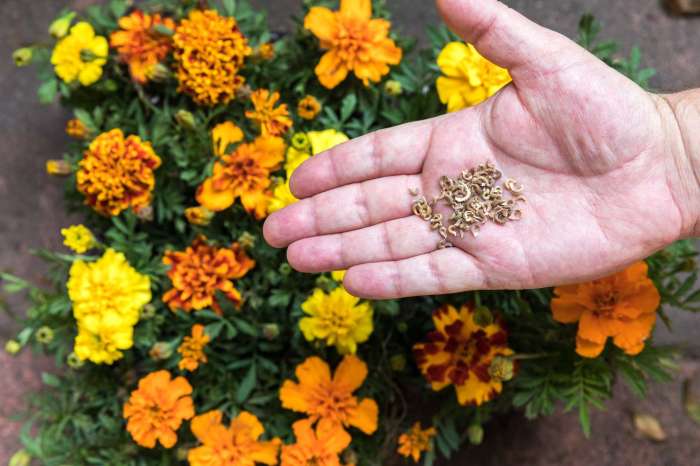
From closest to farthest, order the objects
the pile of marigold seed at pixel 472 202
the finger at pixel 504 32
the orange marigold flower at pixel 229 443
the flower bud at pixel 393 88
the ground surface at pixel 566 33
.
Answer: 1. the finger at pixel 504 32
2. the pile of marigold seed at pixel 472 202
3. the orange marigold flower at pixel 229 443
4. the flower bud at pixel 393 88
5. the ground surface at pixel 566 33

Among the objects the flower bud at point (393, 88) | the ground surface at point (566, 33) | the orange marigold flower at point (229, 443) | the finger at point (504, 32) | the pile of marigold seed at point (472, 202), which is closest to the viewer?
the finger at point (504, 32)

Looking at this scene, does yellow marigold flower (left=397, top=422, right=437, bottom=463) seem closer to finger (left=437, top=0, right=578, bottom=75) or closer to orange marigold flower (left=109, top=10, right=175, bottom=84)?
finger (left=437, top=0, right=578, bottom=75)

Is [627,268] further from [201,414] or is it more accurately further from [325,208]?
[201,414]

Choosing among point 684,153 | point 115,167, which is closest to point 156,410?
point 115,167

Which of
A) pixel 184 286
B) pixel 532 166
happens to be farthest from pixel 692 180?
pixel 184 286

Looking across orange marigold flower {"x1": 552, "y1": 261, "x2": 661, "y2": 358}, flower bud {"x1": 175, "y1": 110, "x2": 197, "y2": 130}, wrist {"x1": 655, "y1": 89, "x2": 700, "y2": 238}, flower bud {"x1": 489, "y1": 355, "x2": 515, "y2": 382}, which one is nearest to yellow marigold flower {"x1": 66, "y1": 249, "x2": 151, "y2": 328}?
flower bud {"x1": 175, "y1": 110, "x2": 197, "y2": 130}

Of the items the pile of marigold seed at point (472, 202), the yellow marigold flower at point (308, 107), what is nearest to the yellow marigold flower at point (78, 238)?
the yellow marigold flower at point (308, 107)

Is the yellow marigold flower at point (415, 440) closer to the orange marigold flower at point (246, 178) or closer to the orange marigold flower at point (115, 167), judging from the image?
the orange marigold flower at point (246, 178)
